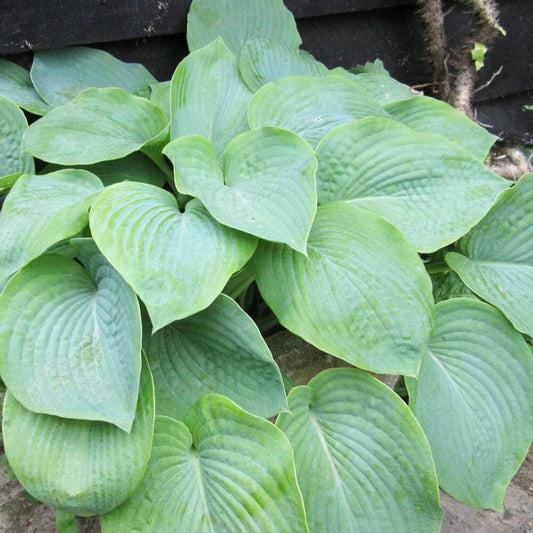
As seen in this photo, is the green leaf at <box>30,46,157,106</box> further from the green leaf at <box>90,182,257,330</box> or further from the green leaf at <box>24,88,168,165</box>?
the green leaf at <box>90,182,257,330</box>

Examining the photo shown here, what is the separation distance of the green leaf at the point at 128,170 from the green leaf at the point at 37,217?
0.71 ft

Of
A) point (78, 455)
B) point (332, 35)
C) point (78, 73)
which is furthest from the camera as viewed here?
point (332, 35)

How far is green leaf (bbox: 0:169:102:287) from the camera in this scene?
2.73 feet

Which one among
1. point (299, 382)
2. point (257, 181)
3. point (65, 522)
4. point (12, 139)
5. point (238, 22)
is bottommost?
point (65, 522)

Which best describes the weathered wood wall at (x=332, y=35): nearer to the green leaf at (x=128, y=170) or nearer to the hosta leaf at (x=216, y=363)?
the green leaf at (x=128, y=170)

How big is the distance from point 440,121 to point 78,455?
97 centimetres

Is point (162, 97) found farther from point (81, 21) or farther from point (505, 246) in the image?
point (505, 246)

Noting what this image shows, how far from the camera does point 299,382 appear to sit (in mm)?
1065

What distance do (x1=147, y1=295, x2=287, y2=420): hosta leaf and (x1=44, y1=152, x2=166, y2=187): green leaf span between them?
0.43m

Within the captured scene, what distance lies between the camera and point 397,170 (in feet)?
3.35

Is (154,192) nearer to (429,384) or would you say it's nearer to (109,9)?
(429,384)

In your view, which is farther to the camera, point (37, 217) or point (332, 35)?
point (332, 35)

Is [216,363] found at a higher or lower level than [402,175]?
lower

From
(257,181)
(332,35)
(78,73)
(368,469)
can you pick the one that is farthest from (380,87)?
(368,469)
